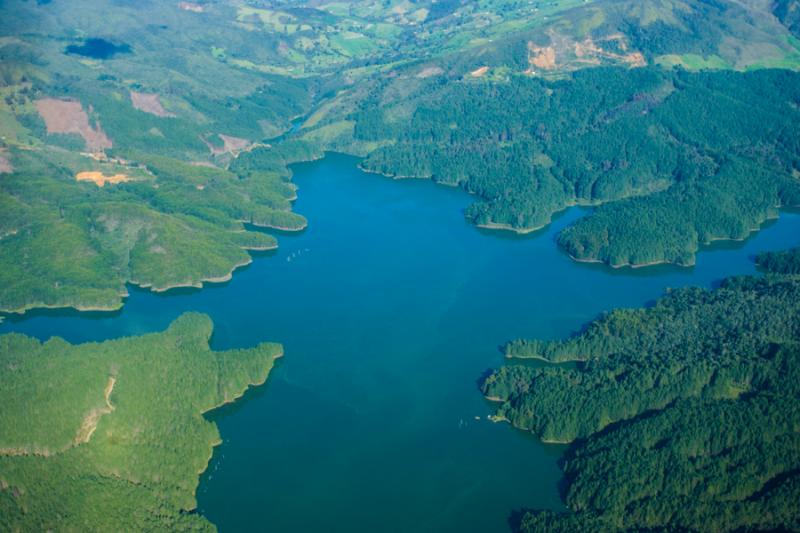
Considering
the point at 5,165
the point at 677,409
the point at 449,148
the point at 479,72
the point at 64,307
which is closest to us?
the point at 677,409

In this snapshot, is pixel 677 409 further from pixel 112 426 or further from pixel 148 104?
pixel 148 104

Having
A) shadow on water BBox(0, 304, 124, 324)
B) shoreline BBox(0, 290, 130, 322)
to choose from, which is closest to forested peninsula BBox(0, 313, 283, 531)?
shadow on water BBox(0, 304, 124, 324)

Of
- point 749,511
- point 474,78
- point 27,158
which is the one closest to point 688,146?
point 474,78

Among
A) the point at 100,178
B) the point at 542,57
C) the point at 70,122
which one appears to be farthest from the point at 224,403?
the point at 542,57

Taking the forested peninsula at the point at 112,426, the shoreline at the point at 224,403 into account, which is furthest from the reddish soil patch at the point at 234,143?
the shoreline at the point at 224,403

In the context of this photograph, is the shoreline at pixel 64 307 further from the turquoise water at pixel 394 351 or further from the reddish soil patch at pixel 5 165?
the reddish soil patch at pixel 5 165

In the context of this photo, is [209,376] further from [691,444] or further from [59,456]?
[691,444]
